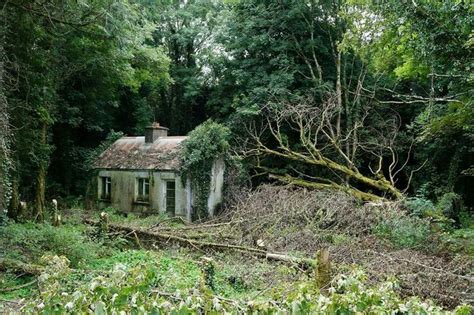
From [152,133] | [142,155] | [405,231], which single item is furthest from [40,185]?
[405,231]

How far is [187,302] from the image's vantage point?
3150 mm

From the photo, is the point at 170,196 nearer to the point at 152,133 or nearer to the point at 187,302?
the point at 152,133

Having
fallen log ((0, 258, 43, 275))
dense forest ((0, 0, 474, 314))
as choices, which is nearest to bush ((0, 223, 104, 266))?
dense forest ((0, 0, 474, 314))

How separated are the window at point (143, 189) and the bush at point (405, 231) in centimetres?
1178

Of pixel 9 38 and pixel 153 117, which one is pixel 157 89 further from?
pixel 9 38

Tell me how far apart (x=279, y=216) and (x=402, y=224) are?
12.2 ft

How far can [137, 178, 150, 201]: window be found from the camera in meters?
21.5

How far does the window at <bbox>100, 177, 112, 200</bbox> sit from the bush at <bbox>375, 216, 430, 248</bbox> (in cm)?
1467

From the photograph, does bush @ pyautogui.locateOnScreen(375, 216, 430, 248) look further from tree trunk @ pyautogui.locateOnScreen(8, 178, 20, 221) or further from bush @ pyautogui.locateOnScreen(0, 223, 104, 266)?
tree trunk @ pyautogui.locateOnScreen(8, 178, 20, 221)

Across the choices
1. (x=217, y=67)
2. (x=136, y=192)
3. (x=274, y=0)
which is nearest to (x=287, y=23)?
(x=274, y=0)

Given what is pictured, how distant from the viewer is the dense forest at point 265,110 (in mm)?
12445

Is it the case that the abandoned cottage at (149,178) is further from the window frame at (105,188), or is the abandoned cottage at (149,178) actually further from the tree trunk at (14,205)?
Result: the tree trunk at (14,205)

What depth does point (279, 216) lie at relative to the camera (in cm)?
1434

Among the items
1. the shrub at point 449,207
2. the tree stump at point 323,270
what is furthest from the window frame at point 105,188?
the tree stump at point 323,270
